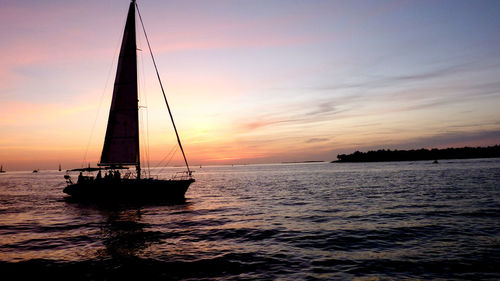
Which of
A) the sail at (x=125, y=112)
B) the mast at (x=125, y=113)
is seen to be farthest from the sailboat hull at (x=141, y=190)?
the sail at (x=125, y=112)

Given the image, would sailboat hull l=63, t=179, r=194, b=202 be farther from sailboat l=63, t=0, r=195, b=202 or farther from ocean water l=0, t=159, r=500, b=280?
ocean water l=0, t=159, r=500, b=280

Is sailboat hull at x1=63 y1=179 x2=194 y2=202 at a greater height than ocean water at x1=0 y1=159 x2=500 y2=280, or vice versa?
sailboat hull at x1=63 y1=179 x2=194 y2=202

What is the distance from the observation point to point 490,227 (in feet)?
55.5

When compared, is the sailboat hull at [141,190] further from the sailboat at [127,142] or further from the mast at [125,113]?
the mast at [125,113]

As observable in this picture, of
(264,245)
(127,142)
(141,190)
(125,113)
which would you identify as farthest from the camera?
(125,113)

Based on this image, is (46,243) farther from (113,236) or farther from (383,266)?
(383,266)

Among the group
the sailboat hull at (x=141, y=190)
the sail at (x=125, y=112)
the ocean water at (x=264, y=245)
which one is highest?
the sail at (x=125, y=112)

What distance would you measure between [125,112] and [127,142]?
3136 millimetres

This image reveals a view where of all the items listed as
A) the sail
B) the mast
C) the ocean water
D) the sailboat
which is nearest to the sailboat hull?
the sailboat

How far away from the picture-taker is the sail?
31.5m

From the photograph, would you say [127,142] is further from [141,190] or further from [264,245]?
[264,245]

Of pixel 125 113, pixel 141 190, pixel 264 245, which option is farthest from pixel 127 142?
pixel 264 245

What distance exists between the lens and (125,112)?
3172 centimetres

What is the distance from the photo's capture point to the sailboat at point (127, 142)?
3116 cm
